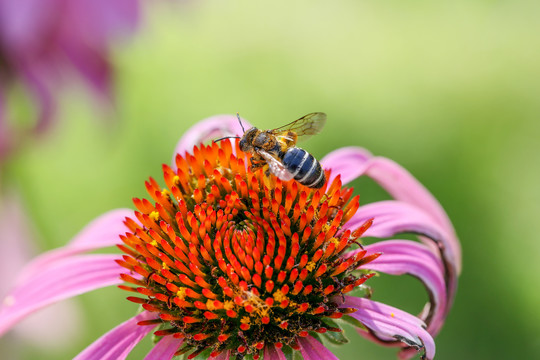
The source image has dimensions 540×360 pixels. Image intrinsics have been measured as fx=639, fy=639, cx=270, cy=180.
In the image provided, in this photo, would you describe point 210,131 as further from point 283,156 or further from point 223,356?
point 223,356

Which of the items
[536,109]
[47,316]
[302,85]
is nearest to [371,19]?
[302,85]

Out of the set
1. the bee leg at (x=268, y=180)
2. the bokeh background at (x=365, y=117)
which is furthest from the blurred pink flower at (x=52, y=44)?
the bee leg at (x=268, y=180)

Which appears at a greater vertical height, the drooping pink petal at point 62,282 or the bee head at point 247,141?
the bee head at point 247,141

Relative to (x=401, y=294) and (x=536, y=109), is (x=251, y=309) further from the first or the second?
(x=536, y=109)

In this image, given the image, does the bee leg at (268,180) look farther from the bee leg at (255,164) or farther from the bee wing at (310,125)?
the bee wing at (310,125)

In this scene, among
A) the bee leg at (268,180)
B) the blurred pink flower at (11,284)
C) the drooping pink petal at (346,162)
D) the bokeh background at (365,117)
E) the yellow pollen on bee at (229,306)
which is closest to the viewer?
the yellow pollen on bee at (229,306)
